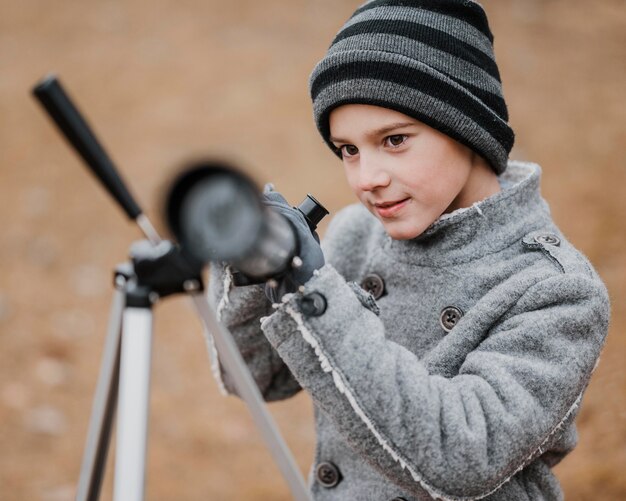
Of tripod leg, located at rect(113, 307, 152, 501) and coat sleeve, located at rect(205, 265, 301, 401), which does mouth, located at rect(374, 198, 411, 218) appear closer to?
coat sleeve, located at rect(205, 265, 301, 401)

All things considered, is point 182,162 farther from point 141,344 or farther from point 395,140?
point 395,140

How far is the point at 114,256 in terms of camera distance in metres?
4.41

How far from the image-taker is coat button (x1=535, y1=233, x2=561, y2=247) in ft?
4.26

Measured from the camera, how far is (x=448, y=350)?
1.26 metres

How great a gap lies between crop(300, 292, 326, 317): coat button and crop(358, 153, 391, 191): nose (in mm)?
308

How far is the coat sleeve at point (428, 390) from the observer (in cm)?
104

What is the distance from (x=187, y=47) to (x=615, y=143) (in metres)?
4.37

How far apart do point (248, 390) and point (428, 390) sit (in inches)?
10.6

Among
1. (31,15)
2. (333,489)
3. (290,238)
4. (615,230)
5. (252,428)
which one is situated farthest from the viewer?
(31,15)

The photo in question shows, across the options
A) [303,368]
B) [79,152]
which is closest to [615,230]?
[303,368]

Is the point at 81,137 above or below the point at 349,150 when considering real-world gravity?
below

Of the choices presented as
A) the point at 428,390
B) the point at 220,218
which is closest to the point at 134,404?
the point at 220,218

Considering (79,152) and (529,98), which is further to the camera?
(529,98)

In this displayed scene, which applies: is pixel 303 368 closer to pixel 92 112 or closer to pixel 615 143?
pixel 615 143
